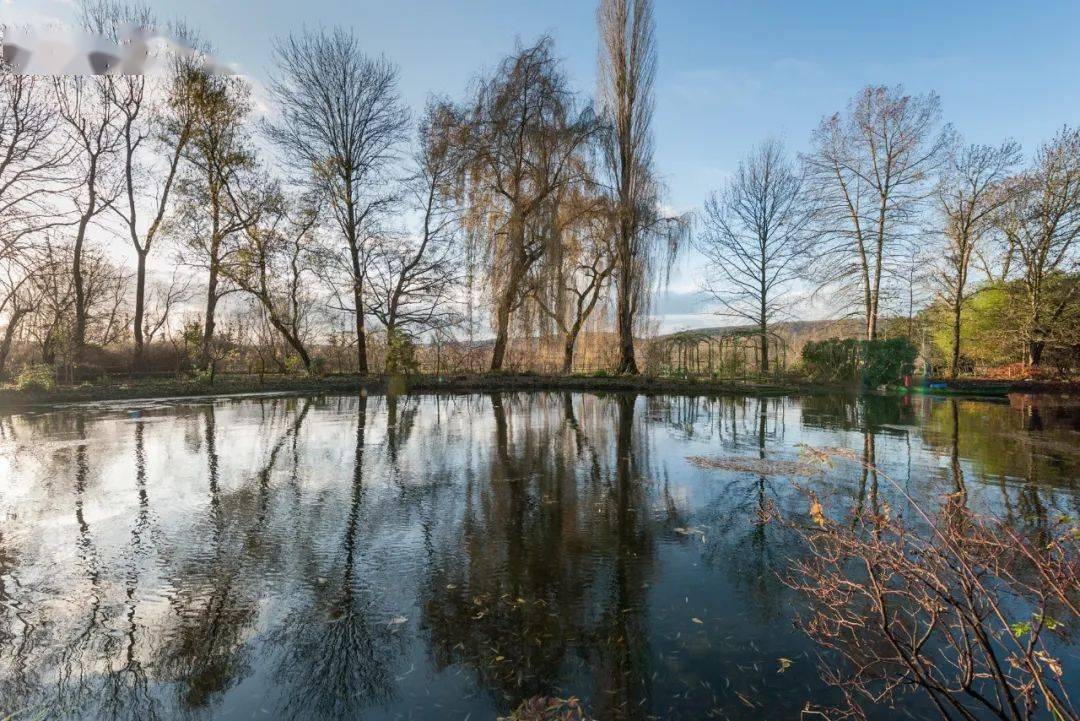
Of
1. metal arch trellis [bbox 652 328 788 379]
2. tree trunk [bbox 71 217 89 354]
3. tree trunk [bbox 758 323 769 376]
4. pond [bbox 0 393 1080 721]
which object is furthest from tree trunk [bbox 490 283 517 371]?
tree trunk [bbox 71 217 89 354]

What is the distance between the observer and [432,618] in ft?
11.2

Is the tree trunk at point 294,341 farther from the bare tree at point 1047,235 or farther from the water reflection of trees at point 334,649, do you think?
the bare tree at point 1047,235

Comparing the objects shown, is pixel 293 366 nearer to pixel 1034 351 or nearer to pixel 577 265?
pixel 577 265

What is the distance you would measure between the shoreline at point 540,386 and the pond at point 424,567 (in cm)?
857

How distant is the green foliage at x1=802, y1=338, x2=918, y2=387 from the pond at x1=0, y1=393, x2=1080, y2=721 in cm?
1102

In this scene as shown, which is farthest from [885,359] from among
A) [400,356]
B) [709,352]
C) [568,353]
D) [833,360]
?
[400,356]

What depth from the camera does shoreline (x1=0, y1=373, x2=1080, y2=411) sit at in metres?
17.9

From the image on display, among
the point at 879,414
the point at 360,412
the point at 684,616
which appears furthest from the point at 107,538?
the point at 879,414

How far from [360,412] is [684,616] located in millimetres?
11290

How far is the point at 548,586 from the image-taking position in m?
3.87

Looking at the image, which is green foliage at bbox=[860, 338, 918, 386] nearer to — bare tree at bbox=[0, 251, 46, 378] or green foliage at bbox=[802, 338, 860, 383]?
green foliage at bbox=[802, 338, 860, 383]

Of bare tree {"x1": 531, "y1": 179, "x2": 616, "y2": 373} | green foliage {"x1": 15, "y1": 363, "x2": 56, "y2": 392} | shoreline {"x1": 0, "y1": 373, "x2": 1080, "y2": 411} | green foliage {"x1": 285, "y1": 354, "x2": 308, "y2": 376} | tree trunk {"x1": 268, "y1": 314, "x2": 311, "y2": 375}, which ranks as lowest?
shoreline {"x1": 0, "y1": 373, "x2": 1080, "y2": 411}

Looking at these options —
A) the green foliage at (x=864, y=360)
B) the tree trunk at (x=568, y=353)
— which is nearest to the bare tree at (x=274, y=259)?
the tree trunk at (x=568, y=353)

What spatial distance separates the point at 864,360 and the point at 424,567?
20.6 meters
